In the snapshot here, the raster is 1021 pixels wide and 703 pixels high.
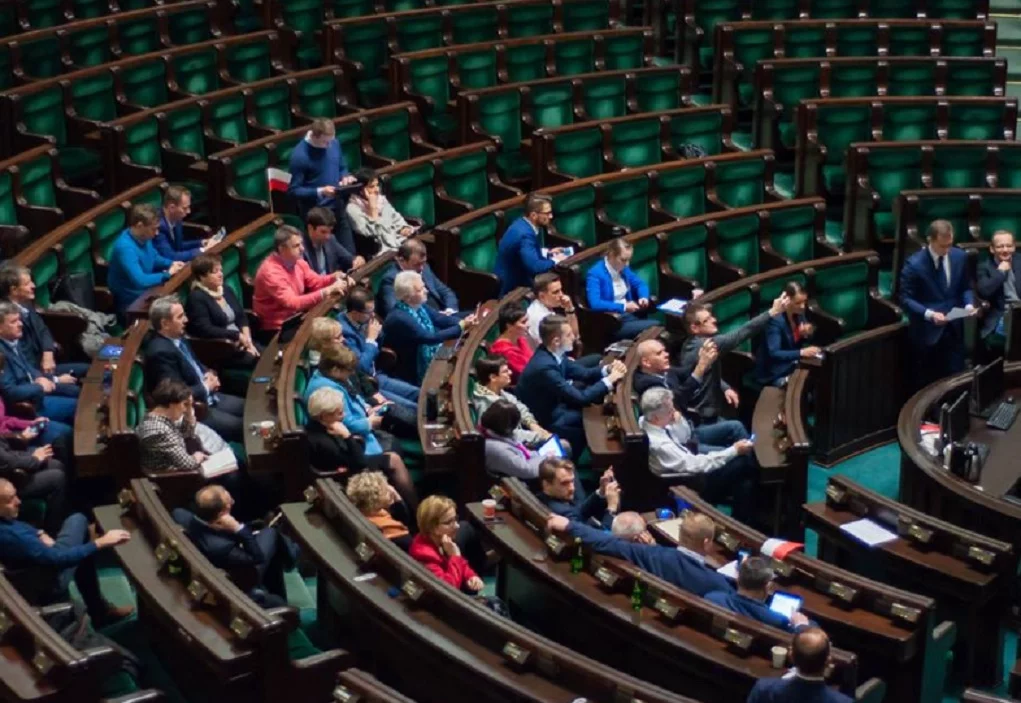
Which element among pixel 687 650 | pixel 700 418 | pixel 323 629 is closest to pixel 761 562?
pixel 687 650

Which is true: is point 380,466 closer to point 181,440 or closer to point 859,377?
point 181,440

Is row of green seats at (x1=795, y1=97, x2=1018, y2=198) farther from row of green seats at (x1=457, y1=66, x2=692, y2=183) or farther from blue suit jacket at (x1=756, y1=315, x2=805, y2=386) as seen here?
blue suit jacket at (x1=756, y1=315, x2=805, y2=386)

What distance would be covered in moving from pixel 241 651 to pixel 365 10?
12.1 ft

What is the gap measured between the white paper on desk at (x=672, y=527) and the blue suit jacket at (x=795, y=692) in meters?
0.64

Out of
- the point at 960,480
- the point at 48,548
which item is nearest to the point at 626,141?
the point at 960,480

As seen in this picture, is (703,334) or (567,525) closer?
(567,525)

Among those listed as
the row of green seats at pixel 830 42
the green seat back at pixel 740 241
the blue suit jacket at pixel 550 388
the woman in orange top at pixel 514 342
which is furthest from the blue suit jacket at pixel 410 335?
the row of green seats at pixel 830 42

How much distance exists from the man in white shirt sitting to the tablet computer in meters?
0.73

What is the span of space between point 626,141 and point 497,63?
1.95 ft

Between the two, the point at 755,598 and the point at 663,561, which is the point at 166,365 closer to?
the point at 663,561

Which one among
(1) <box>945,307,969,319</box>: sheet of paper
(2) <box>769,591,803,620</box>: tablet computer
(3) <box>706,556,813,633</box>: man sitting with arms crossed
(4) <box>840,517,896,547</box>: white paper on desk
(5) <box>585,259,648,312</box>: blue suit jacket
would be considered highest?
(5) <box>585,259,648,312</box>: blue suit jacket

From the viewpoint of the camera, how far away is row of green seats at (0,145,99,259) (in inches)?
164

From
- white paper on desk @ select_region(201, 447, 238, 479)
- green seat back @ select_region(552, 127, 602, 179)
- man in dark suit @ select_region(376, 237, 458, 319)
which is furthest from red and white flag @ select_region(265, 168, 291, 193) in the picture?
white paper on desk @ select_region(201, 447, 238, 479)

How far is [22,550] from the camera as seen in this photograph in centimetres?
296
